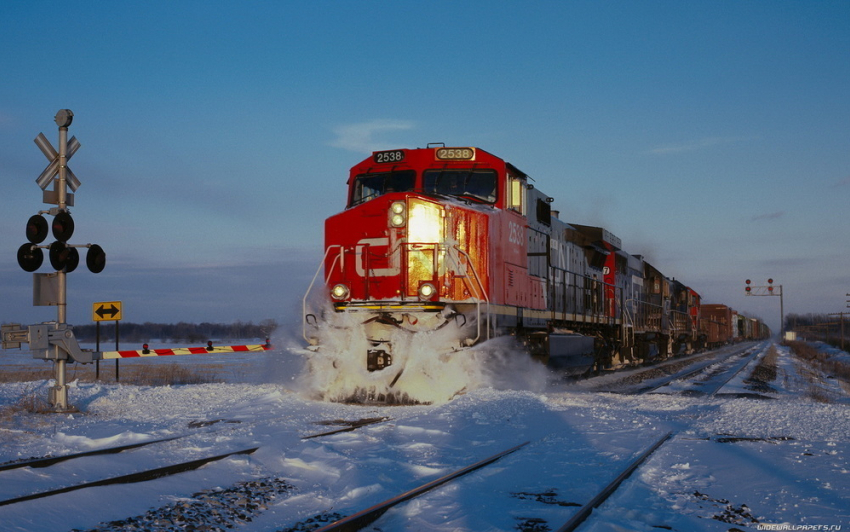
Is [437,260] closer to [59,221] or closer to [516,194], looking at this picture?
[516,194]

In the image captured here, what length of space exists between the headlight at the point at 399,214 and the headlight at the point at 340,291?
1.31m

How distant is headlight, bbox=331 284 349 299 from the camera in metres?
11.7

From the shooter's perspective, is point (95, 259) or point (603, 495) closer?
point (603, 495)

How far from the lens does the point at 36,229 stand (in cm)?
1116

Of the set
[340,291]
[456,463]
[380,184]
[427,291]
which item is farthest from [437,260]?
[456,463]

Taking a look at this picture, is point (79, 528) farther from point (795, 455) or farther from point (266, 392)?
point (266, 392)

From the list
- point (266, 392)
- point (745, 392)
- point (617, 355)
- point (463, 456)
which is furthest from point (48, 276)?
point (617, 355)

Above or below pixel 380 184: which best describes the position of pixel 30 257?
below

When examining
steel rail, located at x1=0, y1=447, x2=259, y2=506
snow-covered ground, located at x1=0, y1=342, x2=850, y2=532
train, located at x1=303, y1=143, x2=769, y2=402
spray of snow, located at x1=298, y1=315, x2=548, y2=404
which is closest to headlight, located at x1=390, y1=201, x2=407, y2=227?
train, located at x1=303, y1=143, x2=769, y2=402

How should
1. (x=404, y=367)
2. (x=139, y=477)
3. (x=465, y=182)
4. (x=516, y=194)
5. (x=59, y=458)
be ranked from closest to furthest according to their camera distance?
(x=139, y=477), (x=59, y=458), (x=404, y=367), (x=465, y=182), (x=516, y=194)

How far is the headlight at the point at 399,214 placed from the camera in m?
11.6

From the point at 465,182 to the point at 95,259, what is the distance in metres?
6.28

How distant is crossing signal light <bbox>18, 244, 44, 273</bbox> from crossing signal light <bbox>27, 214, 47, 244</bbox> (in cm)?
12

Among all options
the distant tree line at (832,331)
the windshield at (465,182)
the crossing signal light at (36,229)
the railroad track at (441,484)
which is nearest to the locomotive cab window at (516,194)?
the windshield at (465,182)
